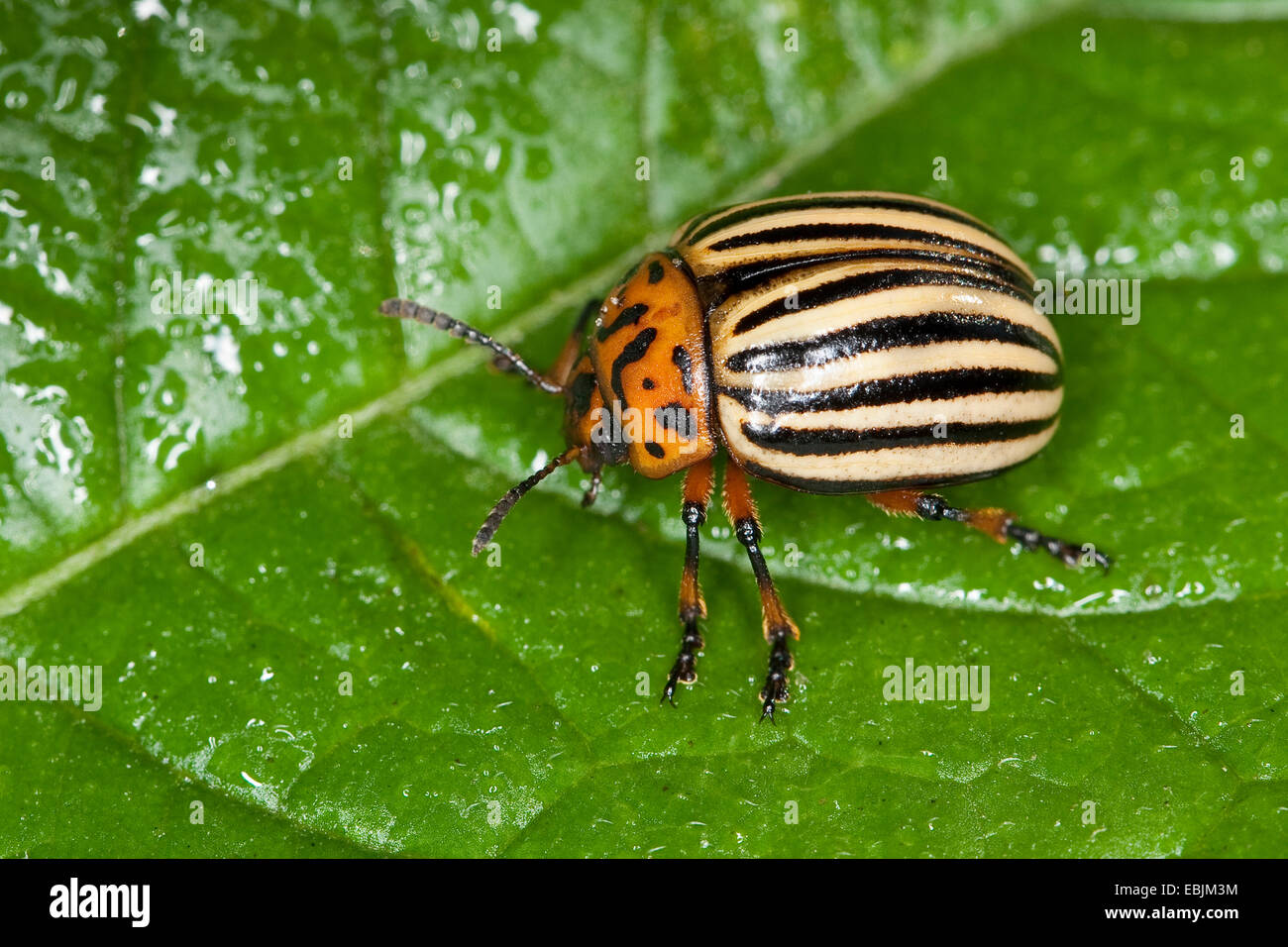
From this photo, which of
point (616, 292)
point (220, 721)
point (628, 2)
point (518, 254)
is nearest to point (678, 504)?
point (616, 292)

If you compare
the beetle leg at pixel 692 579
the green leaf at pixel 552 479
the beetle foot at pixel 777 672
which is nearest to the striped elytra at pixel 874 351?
the beetle leg at pixel 692 579

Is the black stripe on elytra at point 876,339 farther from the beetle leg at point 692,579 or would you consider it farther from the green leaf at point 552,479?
the green leaf at point 552,479

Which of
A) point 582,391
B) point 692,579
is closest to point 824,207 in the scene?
point 582,391

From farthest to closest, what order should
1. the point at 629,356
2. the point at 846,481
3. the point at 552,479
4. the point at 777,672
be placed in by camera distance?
the point at 552,479
the point at 629,356
the point at 846,481
the point at 777,672

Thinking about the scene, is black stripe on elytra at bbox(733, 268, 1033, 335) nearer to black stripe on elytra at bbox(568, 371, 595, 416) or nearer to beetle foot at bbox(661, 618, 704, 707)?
black stripe on elytra at bbox(568, 371, 595, 416)

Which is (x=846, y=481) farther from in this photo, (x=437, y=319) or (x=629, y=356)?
(x=437, y=319)

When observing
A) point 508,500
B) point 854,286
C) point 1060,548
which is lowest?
point 1060,548
